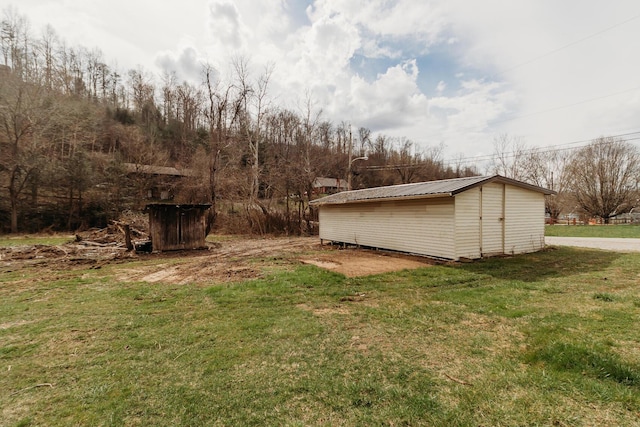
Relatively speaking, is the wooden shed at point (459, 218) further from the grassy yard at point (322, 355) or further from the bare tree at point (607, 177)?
the bare tree at point (607, 177)

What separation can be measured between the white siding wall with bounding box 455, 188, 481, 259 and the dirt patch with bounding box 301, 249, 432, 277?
3.77 feet

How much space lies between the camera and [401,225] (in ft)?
34.1

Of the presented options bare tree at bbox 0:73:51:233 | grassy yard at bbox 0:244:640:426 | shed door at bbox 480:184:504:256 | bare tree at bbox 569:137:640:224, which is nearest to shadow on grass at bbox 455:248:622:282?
shed door at bbox 480:184:504:256

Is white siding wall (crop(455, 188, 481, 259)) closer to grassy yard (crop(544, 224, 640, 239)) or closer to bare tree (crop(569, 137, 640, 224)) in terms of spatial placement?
grassy yard (crop(544, 224, 640, 239))

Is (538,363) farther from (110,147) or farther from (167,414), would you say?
(110,147)

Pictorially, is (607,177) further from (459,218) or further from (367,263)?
(367,263)

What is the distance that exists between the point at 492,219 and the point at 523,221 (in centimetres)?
189

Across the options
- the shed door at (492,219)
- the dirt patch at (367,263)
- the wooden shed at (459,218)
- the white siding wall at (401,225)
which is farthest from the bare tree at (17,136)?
the shed door at (492,219)

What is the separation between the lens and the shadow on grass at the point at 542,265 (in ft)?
23.5

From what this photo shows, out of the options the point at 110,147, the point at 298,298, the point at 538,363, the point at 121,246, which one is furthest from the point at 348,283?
the point at 110,147

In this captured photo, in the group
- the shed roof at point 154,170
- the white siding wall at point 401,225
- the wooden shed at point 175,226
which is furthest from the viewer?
the shed roof at point 154,170

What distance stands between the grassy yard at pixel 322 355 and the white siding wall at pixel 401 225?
3095mm

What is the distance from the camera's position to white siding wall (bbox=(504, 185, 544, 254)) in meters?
9.97

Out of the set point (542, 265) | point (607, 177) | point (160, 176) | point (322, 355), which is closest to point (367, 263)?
point (542, 265)
